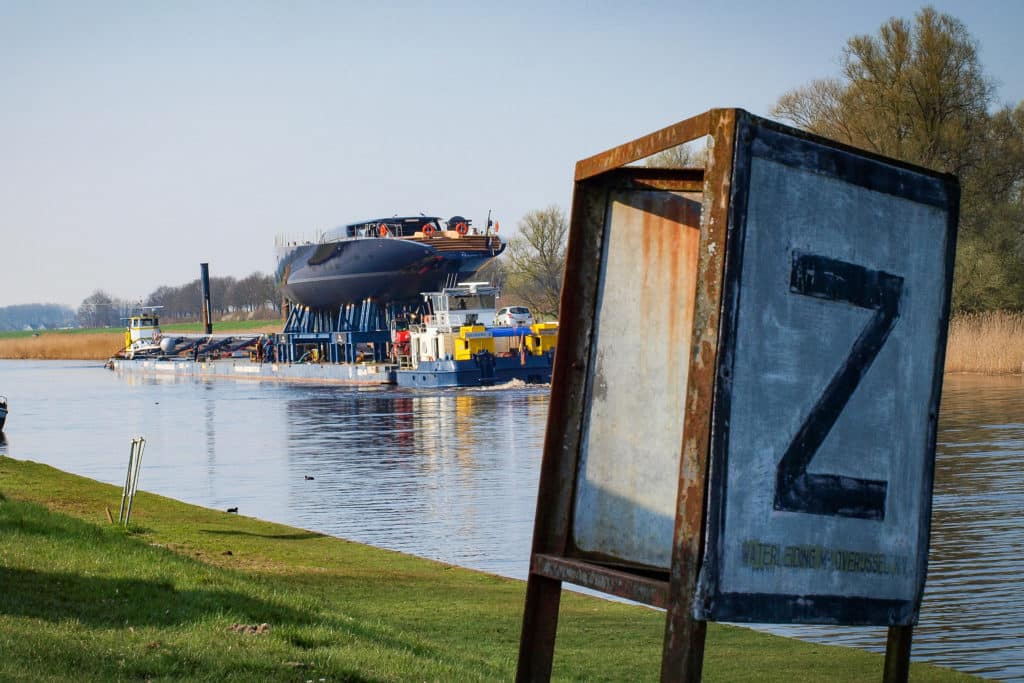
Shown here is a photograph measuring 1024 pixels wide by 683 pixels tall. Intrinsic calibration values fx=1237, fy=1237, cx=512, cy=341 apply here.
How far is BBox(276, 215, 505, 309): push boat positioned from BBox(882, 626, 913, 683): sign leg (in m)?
66.9

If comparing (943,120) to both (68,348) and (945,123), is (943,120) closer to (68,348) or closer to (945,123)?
(945,123)

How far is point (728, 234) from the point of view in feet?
12.1

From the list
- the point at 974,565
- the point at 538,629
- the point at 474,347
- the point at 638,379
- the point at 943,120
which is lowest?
the point at 974,565

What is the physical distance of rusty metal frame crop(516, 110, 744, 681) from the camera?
3672mm

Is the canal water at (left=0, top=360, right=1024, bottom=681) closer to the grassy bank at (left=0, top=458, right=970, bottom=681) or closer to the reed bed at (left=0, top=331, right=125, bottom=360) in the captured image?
the grassy bank at (left=0, top=458, right=970, bottom=681)

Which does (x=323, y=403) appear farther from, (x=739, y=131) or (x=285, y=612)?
(x=739, y=131)

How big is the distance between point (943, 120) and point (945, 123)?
332 mm

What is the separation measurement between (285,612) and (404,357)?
5890cm

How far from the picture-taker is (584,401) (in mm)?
4738

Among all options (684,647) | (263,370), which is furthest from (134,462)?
(263,370)

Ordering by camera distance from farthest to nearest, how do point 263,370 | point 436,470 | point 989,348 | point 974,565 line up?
point 263,370, point 989,348, point 436,470, point 974,565

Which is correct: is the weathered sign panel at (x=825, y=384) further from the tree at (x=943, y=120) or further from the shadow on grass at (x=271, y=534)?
the tree at (x=943, y=120)

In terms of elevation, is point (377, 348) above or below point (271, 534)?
above

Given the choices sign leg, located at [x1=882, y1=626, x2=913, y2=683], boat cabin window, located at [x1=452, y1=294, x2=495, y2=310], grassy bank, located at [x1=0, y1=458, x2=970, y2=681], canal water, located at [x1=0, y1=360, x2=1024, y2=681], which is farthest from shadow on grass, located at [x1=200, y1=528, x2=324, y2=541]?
boat cabin window, located at [x1=452, y1=294, x2=495, y2=310]
